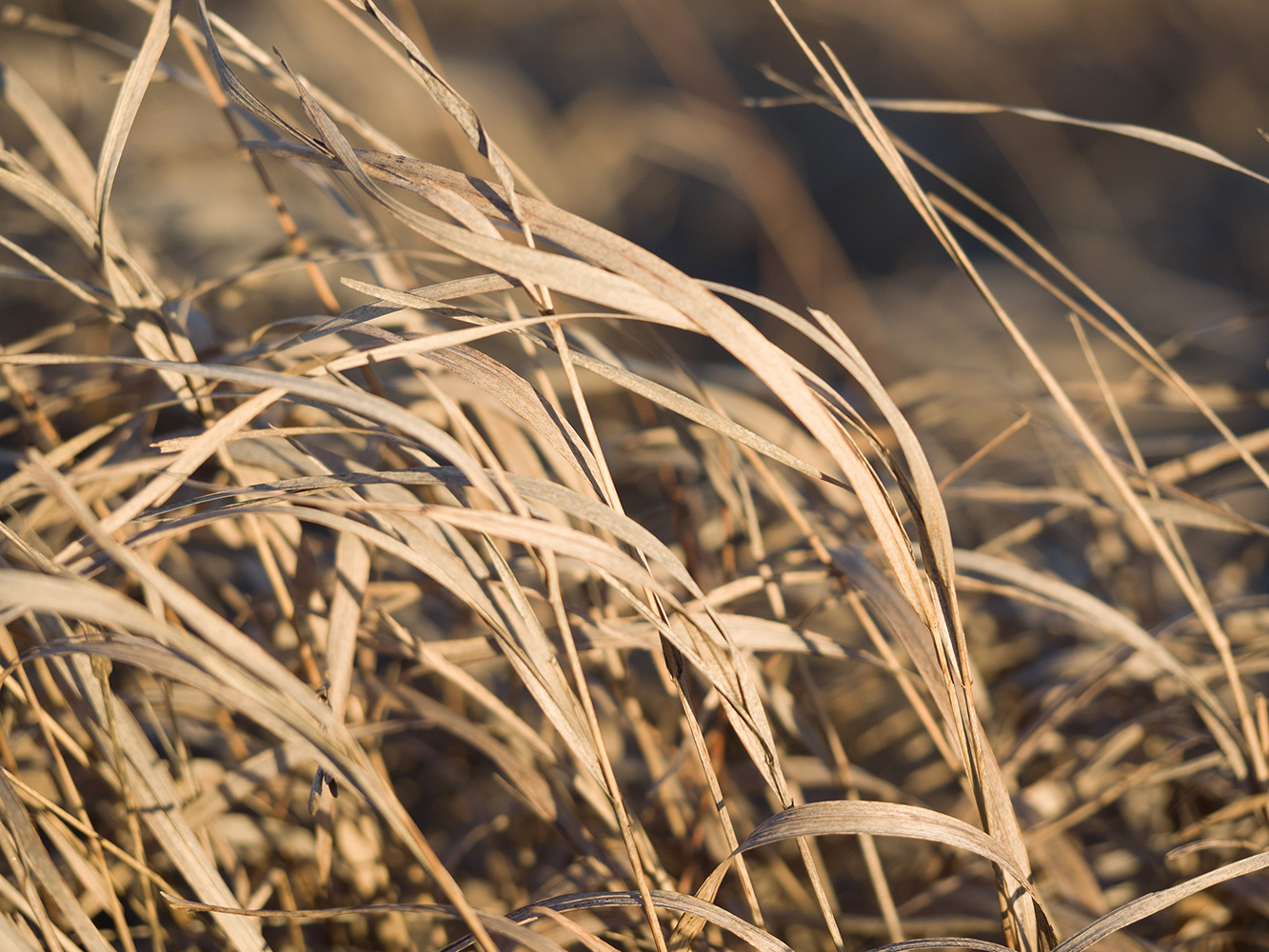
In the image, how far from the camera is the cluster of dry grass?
0.26 m

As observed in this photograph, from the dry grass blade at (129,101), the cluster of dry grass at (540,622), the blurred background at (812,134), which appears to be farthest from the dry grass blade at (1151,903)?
the blurred background at (812,134)

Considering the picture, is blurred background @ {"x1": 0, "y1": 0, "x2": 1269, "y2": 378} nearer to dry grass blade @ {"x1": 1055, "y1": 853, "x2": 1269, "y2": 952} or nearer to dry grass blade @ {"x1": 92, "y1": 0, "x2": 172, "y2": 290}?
dry grass blade @ {"x1": 92, "y1": 0, "x2": 172, "y2": 290}

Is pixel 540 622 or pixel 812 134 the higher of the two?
pixel 812 134

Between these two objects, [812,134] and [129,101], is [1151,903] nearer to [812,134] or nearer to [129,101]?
[129,101]

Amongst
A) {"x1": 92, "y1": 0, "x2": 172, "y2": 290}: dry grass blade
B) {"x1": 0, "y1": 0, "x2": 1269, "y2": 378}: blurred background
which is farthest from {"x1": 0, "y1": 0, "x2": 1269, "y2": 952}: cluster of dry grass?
{"x1": 0, "y1": 0, "x2": 1269, "y2": 378}: blurred background

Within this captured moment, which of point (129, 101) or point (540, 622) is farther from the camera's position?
point (540, 622)

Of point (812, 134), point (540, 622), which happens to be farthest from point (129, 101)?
point (812, 134)

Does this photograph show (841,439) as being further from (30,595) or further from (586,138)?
(586,138)

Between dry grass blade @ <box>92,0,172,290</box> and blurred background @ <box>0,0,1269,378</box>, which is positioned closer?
dry grass blade @ <box>92,0,172,290</box>

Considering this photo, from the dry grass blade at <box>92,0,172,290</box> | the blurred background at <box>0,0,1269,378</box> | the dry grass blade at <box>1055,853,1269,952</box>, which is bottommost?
the dry grass blade at <box>1055,853,1269,952</box>

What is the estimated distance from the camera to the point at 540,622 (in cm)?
46

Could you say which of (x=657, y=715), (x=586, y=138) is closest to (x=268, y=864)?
(x=657, y=715)

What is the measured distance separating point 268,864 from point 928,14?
7.71 ft

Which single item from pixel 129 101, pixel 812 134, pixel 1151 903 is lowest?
pixel 1151 903
